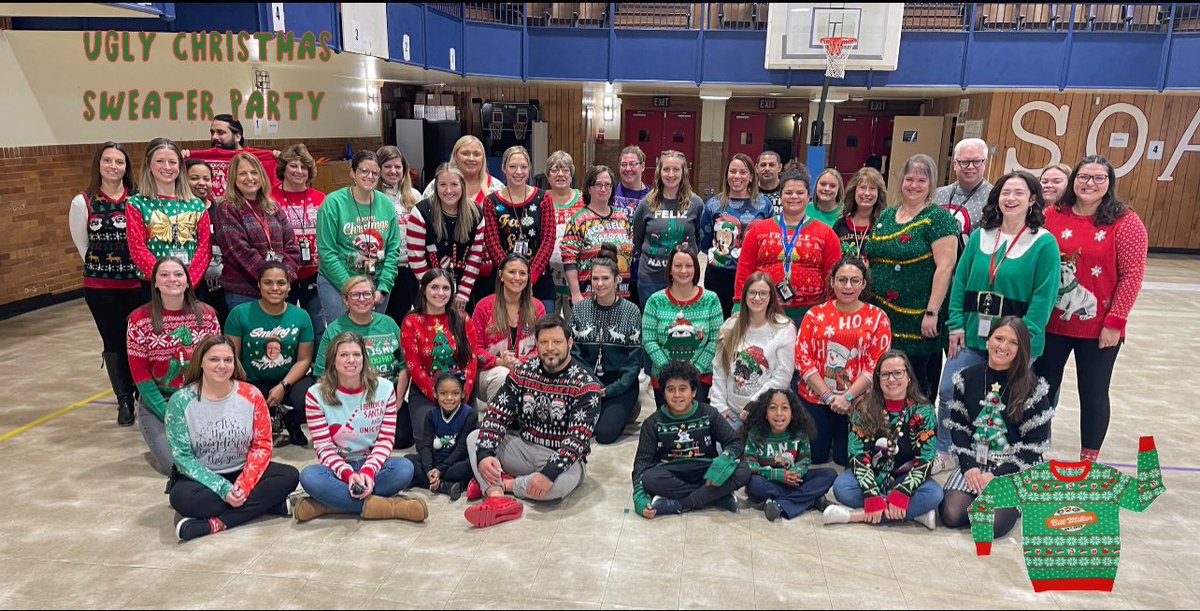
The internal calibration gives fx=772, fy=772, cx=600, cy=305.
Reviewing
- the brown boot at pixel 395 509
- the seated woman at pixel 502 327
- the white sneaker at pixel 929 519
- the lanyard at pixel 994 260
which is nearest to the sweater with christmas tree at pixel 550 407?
the brown boot at pixel 395 509

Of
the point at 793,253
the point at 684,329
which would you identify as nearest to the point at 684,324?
the point at 684,329

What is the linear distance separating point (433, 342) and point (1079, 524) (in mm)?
3296

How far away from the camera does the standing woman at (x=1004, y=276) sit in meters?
3.90

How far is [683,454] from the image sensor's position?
3.89 m

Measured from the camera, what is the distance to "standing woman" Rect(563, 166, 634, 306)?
5191 millimetres

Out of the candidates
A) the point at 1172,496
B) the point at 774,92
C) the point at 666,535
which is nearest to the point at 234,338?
the point at 666,535

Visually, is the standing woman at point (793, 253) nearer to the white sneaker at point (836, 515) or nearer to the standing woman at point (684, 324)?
the standing woman at point (684, 324)

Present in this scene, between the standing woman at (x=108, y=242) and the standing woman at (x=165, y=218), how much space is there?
14 cm

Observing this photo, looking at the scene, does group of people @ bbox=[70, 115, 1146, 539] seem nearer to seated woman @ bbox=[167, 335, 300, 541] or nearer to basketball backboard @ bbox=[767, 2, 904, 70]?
seated woman @ bbox=[167, 335, 300, 541]

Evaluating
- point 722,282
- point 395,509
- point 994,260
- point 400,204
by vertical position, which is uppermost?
point 400,204

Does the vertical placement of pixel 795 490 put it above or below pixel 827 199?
below

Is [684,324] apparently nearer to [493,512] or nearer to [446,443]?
[446,443]

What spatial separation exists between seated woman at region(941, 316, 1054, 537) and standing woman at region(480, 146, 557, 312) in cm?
270

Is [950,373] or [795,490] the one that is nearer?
[795,490]
